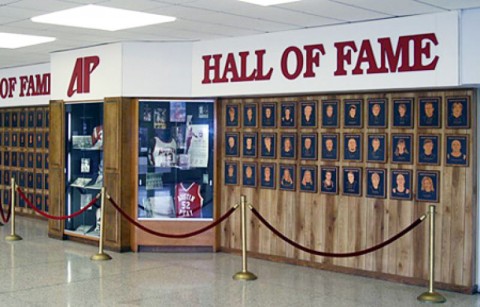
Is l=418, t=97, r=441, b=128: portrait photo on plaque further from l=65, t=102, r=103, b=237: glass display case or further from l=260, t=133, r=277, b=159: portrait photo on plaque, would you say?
l=65, t=102, r=103, b=237: glass display case

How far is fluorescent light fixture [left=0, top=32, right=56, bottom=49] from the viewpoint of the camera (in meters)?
9.89

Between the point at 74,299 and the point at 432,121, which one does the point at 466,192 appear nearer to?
the point at 432,121

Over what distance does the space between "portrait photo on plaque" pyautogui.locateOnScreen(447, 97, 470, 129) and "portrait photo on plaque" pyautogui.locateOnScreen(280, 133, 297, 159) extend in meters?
2.24

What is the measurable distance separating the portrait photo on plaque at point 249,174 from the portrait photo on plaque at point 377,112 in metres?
2.01

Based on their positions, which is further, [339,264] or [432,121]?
[339,264]

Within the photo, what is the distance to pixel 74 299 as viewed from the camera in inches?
281

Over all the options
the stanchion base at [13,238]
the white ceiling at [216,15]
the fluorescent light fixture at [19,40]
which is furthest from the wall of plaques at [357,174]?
the stanchion base at [13,238]

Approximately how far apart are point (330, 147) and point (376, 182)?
31.9 inches

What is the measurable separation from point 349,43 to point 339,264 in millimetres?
2818

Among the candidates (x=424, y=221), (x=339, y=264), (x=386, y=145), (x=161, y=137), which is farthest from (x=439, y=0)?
(x=161, y=137)

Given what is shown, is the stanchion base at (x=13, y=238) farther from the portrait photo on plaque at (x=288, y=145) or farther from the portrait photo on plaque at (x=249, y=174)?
the portrait photo on plaque at (x=288, y=145)

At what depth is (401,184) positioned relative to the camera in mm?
8164

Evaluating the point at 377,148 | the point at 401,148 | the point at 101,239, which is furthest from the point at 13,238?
the point at 401,148

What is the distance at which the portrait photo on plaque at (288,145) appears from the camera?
9242 millimetres
